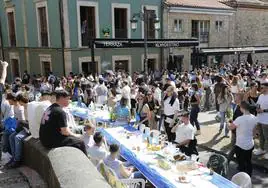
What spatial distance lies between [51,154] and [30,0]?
60.7 feet

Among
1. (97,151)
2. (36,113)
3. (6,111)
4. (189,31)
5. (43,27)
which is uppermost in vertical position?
(43,27)

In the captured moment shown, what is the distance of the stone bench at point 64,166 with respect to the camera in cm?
336

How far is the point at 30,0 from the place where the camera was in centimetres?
2088

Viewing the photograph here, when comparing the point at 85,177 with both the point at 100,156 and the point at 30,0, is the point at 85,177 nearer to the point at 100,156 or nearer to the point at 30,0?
the point at 100,156

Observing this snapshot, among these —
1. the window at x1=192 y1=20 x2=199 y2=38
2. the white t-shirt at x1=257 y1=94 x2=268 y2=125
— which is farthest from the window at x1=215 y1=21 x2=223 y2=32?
the white t-shirt at x1=257 y1=94 x2=268 y2=125

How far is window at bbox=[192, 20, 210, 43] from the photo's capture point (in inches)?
912

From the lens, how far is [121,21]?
67.8ft

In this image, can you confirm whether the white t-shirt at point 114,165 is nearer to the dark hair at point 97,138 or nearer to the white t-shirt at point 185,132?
the dark hair at point 97,138

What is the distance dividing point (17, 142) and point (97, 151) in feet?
6.34

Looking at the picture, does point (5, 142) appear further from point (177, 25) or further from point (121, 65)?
point (177, 25)

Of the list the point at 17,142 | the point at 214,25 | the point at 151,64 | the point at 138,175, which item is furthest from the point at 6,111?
the point at 214,25

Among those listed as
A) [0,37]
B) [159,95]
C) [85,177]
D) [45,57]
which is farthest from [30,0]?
[85,177]

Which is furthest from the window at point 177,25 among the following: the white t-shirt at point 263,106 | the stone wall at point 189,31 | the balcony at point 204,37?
the white t-shirt at point 263,106

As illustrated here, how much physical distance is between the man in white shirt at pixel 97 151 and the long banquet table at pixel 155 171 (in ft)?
2.25
